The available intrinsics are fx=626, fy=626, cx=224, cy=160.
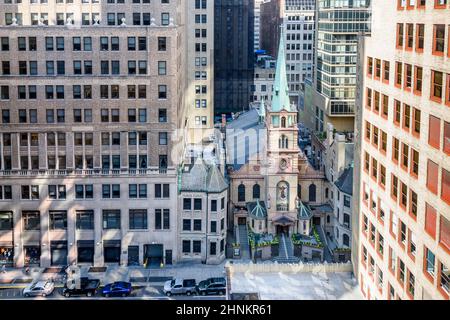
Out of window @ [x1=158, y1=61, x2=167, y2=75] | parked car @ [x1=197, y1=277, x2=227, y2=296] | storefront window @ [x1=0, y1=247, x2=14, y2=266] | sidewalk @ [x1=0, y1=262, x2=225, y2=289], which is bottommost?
sidewalk @ [x1=0, y1=262, x2=225, y2=289]

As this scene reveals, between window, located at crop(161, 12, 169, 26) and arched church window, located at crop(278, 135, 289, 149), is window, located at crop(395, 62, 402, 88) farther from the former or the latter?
arched church window, located at crop(278, 135, 289, 149)

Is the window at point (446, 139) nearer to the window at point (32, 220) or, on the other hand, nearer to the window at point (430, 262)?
the window at point (430, 262)

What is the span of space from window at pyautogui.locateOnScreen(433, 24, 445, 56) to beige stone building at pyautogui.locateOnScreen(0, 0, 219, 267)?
3445 centimetres

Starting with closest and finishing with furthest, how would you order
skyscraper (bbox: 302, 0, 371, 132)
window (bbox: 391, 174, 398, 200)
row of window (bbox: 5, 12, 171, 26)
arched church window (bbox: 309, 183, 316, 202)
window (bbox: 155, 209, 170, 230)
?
1. window (bbox: 391, 174, 398, 200)
2. row of window (bbox: 5, 12, 171, 26)
3. window (bbox: 155, 209, 170, 230)
4. arched church window (bbox: 309, 183, 316, 202)
5. skyscraper (bbox: 302, 0, 371, 132)

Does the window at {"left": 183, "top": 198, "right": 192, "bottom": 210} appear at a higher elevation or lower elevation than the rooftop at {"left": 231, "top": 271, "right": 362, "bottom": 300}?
lower

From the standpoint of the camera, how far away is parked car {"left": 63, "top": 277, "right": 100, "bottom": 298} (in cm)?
4206

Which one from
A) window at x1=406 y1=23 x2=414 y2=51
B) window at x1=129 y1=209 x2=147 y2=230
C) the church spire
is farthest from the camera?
the church spire

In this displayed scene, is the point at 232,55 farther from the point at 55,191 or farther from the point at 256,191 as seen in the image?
the point at 55,191

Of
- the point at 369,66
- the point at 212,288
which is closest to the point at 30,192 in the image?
the point at 212,288

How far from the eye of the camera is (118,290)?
4212 cm

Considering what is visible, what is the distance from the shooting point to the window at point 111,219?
158 feet

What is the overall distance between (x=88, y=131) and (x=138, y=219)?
7.72 metres

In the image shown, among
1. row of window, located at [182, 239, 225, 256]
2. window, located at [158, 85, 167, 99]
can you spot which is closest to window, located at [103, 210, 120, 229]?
row of window, located at [182, 239, 225, 256]
